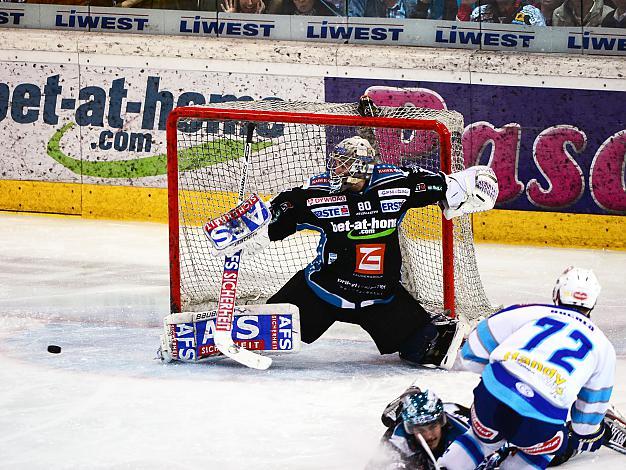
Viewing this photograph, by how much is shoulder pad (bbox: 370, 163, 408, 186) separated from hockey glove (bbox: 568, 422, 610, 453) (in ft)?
4.94

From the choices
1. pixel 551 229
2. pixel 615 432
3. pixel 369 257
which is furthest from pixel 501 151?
pixel 615 432

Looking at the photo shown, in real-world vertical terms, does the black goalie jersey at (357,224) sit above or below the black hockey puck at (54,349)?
above

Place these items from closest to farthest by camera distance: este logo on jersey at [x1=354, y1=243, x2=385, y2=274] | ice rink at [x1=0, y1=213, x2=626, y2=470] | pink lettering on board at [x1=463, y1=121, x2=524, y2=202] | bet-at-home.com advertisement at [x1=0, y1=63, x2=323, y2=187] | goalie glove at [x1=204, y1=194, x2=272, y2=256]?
ice rink at [x1=0, y1=213, x2=626, y2=470] → goalie glove at [x1=204, y1=194, x2=272, y2=256] → este logo on jersey at [x1=354, y1=243, x2=385, y2=274] → pink lettering on board at [x1=463, y1=121, x2=524, y2=202] → bet-at-home.com advertisement at [x1=0, y1=63, x2=323, y2=187]

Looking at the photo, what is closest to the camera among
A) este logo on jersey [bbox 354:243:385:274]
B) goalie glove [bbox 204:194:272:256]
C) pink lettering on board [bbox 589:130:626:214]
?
goalie glove [bbox 204:194:272:256]

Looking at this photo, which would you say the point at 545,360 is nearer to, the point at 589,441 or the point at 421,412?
the point at 421,412

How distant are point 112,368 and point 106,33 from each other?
14.4ft

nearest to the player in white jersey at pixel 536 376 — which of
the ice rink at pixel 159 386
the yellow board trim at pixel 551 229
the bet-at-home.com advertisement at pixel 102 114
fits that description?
the ice rink at pixel 159 386

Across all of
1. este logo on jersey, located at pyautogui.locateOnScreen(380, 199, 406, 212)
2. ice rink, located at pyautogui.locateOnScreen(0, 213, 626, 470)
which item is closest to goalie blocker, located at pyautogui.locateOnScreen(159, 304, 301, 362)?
ice rink, located at pyautogui.locateOnScreen(0, 213, 626, 470)

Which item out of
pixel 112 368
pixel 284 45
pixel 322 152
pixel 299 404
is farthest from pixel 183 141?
pixel 284 45

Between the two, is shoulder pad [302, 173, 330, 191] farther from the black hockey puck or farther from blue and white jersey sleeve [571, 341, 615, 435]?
blue and white jersey sleeve [571, 341, 615, 435]

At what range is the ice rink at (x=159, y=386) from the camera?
11.2ft

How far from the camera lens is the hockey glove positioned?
3256 mm

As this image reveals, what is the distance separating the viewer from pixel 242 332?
453 centimetres

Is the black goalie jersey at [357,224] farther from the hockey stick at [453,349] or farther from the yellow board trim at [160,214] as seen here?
the yellow board trim at [160,214]
